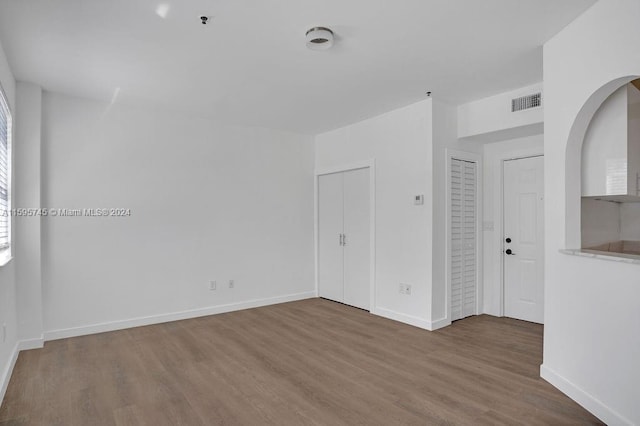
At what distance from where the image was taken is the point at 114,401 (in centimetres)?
272

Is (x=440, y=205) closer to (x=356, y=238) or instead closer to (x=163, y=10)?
(x=356, y=238)

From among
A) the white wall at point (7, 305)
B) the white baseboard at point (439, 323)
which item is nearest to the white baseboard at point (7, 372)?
the white wall at point (7, 305)

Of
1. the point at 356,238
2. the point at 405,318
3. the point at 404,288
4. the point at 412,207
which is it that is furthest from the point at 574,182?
the point at 356,238

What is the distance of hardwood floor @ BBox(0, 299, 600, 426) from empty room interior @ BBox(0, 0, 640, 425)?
0.08 ft

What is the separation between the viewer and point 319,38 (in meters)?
2.73

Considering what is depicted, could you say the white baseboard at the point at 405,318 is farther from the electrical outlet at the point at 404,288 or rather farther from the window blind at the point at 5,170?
the window blind at the point at 5,170

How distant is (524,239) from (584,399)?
243 centimetres

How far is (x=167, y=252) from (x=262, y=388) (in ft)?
8.27

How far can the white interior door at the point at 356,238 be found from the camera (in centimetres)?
528

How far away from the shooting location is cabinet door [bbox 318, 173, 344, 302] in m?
5.75

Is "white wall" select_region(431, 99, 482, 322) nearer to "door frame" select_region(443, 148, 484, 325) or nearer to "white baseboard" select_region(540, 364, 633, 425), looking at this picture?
"door frame" select_region(443, 148, 484, 325)

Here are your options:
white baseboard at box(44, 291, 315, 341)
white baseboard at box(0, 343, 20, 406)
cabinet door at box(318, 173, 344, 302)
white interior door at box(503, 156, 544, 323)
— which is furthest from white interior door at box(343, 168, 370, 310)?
white baseboard at box(0, 343, 20, 406)

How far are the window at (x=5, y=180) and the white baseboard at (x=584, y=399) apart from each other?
14.3 ft

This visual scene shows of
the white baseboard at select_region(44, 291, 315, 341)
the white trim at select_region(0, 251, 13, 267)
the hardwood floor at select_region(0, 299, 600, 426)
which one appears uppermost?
the white trim at select_region(0, 251, 13, 267)
